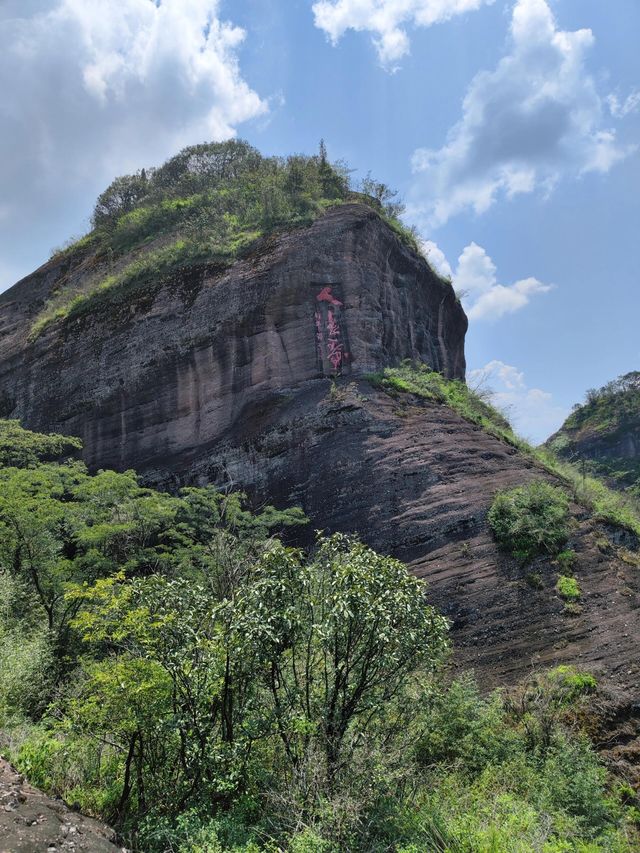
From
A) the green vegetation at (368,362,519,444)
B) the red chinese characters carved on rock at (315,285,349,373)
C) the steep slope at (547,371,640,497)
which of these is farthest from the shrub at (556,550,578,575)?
the steep slope at (547,371,640,497)

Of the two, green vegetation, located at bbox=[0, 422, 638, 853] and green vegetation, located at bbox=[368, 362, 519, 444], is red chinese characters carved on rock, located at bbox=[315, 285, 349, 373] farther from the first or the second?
green vegetation, located at bbox=[0, 422, 638, 853]

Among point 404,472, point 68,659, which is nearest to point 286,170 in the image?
point 404,472

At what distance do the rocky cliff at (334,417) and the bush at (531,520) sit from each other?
366mm

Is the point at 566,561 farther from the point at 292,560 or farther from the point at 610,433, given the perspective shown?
the point at 610,433

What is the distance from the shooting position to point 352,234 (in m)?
22.9

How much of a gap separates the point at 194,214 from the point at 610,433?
45.7 meters

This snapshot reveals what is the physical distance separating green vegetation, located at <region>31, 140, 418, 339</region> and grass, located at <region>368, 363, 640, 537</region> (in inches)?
298

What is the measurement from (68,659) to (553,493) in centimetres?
1213

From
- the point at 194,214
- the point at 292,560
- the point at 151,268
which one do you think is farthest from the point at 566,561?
the point at 194,214

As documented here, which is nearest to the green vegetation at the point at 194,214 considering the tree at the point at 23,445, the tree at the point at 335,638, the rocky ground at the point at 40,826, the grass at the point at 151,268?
the grass at the point at 151,268

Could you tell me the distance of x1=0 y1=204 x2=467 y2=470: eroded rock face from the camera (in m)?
21.1

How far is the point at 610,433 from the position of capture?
190 ft

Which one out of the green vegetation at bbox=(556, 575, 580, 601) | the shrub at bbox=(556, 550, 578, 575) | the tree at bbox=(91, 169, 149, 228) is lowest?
the green vegetation at bbox=(556, 575, 580, 601)

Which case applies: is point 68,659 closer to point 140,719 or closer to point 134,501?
point 134,501
